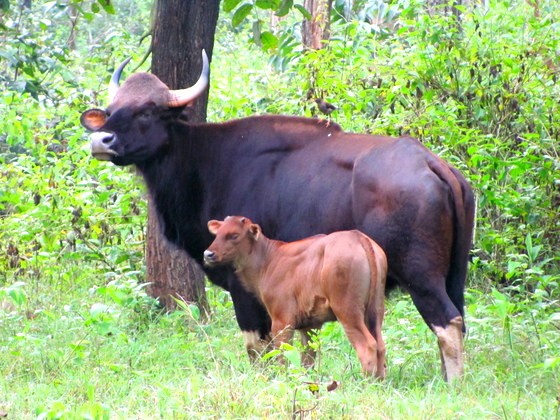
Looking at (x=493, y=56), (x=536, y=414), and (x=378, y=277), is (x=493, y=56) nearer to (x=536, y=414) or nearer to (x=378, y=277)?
(x=378, y=277)

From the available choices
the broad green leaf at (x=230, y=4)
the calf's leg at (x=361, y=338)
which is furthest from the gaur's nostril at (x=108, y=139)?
the calf's leg at (x=361, y=338)

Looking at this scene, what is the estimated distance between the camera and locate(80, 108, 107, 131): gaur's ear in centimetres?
816

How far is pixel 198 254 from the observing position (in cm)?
809

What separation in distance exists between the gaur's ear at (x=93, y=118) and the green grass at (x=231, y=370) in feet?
4.22

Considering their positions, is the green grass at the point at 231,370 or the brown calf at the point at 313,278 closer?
the green grass at the point at 231,370

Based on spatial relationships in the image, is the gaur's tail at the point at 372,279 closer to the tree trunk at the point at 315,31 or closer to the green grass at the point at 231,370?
the green grass at the point at 231,370

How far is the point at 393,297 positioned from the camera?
8.79m

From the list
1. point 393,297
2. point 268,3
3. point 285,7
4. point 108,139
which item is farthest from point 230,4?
point 393,297

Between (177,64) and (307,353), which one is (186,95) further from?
(307,353)

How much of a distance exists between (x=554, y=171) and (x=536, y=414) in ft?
14.1

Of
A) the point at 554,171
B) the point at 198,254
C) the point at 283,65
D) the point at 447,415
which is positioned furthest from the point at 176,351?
the point at 283,65

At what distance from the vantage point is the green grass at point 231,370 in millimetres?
5625

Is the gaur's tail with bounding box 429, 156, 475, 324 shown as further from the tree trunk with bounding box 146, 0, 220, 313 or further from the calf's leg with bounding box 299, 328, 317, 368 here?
the tree trunk with bounding box 146, 0, 220, 313

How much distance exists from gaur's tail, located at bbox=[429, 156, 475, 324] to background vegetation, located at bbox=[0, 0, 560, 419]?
9.4 inches
